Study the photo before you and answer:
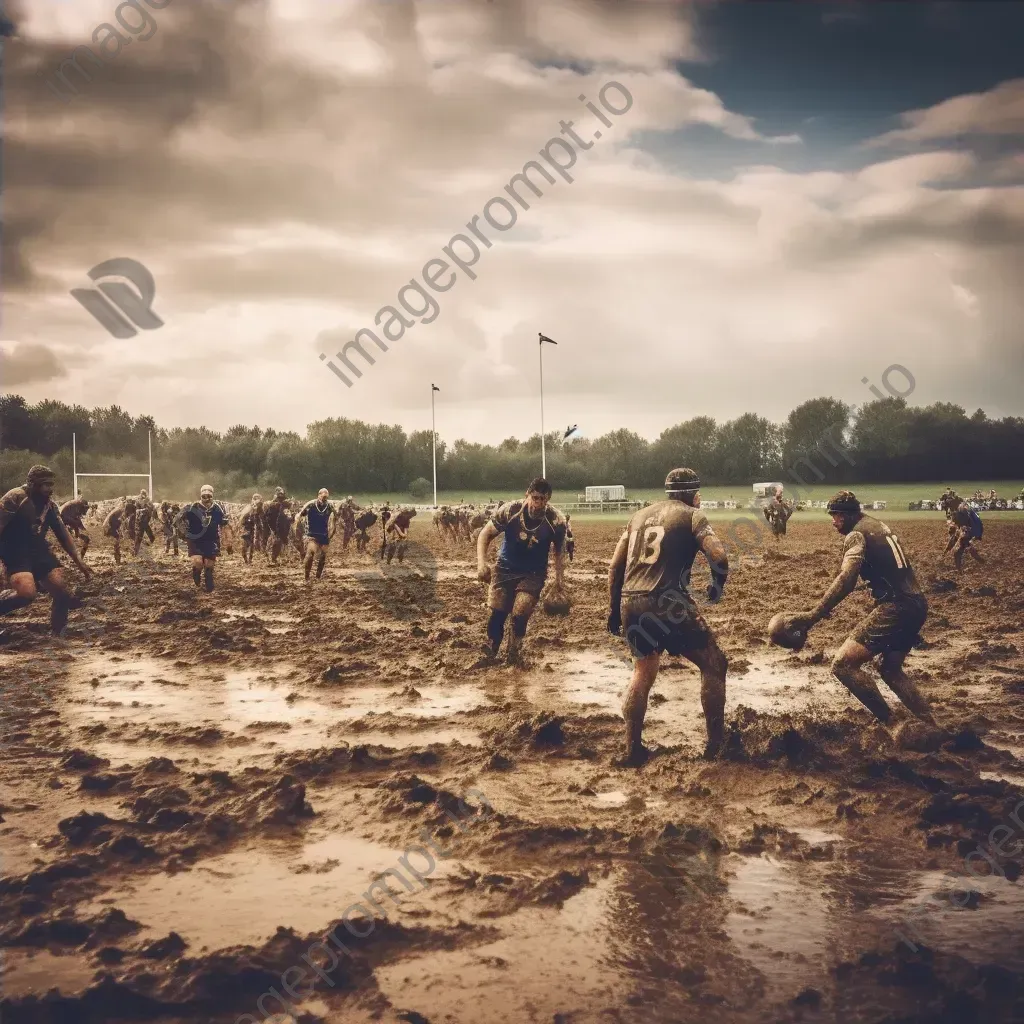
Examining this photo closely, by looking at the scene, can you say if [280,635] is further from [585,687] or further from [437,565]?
[437,565]

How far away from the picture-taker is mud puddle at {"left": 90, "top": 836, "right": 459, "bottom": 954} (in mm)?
4344

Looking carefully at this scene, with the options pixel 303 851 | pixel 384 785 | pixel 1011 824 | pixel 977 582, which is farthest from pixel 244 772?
pixel 977 582

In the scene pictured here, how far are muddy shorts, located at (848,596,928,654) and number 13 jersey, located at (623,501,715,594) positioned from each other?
140 centimetres

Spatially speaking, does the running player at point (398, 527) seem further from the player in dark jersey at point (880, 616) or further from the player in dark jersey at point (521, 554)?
the player in dark jersey at point (880, 616)

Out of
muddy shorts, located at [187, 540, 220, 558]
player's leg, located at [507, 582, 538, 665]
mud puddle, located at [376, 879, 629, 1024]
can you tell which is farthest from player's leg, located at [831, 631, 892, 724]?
muddy shorts, located at [187, 540, 220, 558]

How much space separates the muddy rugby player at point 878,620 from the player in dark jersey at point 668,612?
27.3 inches

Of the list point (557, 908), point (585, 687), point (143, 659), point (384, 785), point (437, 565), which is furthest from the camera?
point (437, 565)

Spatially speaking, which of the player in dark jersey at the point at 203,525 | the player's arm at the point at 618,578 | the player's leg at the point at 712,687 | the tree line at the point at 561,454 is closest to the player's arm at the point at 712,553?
the player's leg at the point at 712,687

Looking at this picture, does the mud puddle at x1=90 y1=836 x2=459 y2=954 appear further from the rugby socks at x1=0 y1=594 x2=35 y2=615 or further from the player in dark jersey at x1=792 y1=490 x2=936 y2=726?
the rugby socks at x1=0 y1=594 x2=35 y2=615

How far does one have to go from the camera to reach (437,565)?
2652cm

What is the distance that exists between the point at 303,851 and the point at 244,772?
1556 millimetres

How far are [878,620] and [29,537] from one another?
8351 mm

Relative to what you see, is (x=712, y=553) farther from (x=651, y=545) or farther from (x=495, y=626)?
(x=495, y=626)

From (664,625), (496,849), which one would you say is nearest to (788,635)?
(664,625)
